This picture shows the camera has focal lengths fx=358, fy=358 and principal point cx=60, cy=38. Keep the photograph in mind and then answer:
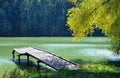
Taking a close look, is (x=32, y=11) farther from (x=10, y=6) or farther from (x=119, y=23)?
(x=119, y=23)

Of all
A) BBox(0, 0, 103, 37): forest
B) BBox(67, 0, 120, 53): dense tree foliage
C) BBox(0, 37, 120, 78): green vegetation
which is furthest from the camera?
BBox(0, 0, 103, 37): forest

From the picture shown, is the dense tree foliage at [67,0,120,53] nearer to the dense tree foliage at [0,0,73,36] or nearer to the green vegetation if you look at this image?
the green vegetation

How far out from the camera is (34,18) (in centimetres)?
12569

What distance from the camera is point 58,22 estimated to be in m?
131

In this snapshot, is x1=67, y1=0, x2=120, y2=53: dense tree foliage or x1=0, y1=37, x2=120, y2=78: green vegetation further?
x1=67, y1=0, x2=120, y2=53: dense tree foliage

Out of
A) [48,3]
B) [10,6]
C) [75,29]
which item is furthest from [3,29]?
[75,29]

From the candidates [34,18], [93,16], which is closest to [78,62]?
[93,16]

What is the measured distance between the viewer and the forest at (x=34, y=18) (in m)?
125

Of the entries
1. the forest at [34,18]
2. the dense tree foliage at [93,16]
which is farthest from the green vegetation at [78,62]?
the forest at [34,18]

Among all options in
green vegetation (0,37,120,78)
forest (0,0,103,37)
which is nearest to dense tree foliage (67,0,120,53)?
green vegetation (0,37,120,78)

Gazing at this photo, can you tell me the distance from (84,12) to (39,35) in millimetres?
103156

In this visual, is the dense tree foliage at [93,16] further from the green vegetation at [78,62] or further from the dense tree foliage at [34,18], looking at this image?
the dense tree foliage at [34,18]

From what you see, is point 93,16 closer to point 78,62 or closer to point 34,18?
point 78,62

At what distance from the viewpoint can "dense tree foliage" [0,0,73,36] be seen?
409ft
